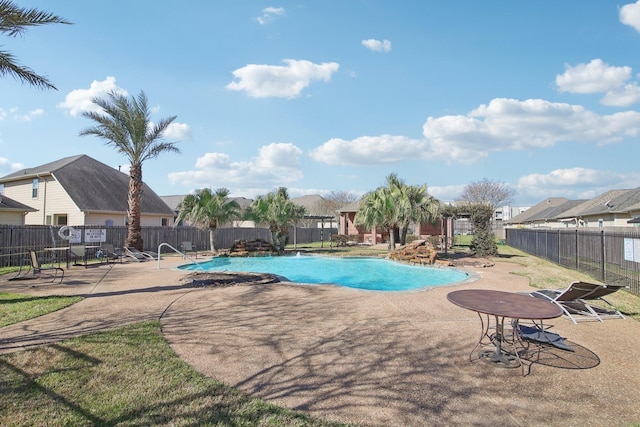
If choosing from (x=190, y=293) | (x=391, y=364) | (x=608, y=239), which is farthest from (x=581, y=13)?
(x=190, y=293)

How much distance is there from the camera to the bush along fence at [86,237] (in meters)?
15.8

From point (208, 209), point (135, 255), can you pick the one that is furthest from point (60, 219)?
point (135, 255)

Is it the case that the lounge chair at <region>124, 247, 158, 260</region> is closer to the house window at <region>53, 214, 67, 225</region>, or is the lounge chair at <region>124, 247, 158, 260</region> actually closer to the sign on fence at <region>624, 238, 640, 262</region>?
the house window at <region>53, 214, 67, 225</region>

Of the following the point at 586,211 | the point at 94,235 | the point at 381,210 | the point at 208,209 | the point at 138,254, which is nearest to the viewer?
the point at 94,235

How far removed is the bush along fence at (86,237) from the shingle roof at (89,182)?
5.45m

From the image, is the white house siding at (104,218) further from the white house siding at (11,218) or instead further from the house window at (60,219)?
the white house siding at (11,218)

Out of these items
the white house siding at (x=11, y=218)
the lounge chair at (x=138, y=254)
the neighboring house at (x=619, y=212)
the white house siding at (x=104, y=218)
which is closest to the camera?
the lounge chair at (x=138, y=254)

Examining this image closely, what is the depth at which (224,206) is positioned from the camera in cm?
2275

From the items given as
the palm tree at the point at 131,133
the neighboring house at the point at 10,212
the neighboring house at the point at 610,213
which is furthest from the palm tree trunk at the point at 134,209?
the neighboring house at the point at 610,213

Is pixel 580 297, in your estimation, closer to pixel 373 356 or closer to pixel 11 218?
pixel 373 356

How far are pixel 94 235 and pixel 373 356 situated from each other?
58.4 ft

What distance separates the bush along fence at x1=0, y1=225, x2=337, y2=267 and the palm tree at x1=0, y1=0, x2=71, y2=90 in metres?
4.84

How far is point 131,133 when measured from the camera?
20.2 metres

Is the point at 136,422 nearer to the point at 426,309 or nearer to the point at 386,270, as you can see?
the point at 426,309
